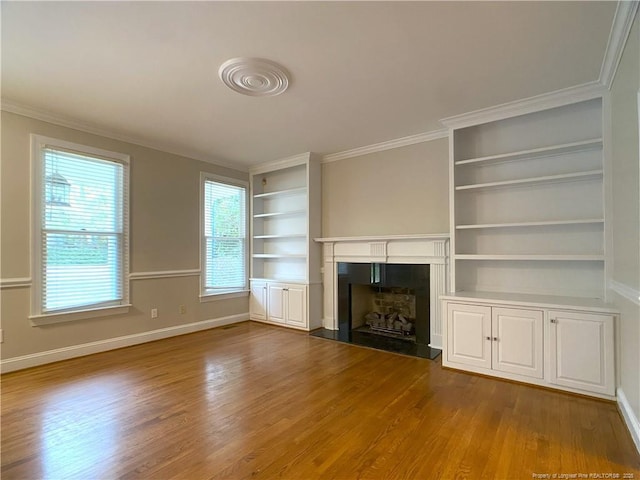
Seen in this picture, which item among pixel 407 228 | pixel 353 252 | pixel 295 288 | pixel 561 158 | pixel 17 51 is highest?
pixel 17 51

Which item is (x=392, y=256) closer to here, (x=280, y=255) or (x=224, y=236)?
(x=280, y=255)

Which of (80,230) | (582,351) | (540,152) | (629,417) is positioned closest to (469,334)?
(582,351)

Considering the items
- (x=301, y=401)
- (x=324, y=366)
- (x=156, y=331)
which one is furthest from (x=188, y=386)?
(x=156, y=331)

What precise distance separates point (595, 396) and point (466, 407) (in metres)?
1.06

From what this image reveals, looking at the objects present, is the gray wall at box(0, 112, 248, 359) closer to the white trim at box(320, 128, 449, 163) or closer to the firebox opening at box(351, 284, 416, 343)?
the white trim at box(320, 128, 449, 163)

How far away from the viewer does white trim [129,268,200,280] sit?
4.08 meters

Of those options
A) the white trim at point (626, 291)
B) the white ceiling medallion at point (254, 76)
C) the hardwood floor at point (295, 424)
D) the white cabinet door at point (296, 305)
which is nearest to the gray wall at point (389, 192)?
the white cabinet door at point (296, 305)

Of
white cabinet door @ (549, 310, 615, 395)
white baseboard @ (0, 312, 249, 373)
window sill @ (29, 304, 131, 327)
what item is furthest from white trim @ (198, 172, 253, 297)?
white cabinet door @ (549, 310, 615, 395)

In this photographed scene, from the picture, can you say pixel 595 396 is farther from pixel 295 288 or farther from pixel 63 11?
pixel 63 11

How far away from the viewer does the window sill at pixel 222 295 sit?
4844 mm

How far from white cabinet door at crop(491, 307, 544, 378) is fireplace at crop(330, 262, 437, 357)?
80 centimetres

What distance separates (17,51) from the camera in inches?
91.0

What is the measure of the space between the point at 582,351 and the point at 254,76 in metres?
3.41

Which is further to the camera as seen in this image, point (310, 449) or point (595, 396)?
point (595, 396)
